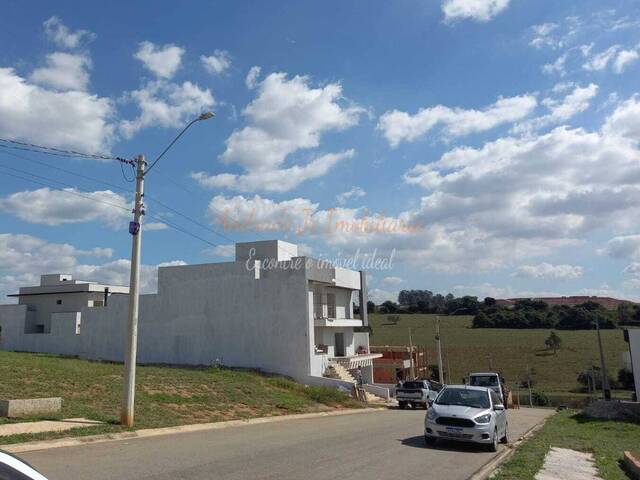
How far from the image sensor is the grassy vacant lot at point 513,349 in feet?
224

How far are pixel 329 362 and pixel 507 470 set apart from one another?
2665 cm

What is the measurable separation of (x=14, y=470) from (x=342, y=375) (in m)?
34.3

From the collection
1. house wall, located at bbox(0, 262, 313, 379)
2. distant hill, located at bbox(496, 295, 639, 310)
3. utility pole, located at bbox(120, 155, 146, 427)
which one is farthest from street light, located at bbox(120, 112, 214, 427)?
distant hill, located at bbox(496, 295, 639, 310)

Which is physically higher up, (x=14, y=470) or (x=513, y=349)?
(x=14, y=470)

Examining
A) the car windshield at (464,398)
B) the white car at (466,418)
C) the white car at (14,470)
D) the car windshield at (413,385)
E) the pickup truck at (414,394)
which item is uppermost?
the white car at (14,470)

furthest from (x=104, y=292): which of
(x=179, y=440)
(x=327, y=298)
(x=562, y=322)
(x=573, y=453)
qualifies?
(x=562, y=322)

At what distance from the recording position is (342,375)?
36.4m

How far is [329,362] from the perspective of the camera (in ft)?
119

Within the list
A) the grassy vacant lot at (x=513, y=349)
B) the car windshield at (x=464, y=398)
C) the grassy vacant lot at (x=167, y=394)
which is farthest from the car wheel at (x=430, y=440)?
the grassy vacant lot at (x=513, y=349)

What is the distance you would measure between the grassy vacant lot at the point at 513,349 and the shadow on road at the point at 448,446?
5508cm

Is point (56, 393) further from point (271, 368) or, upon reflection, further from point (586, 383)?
point (586, 383)

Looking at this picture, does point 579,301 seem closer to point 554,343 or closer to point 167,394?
point 554,343

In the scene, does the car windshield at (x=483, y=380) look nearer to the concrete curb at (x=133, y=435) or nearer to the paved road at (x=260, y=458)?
the concrete curb at (x=133, y=435)

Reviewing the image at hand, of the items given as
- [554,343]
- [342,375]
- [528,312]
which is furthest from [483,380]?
[528,312]
